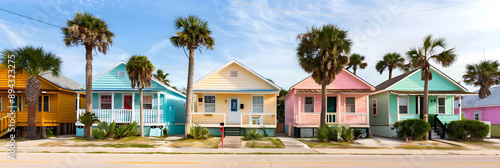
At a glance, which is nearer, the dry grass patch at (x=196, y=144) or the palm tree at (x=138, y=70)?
the dry grass patch at (x=196, y=144)

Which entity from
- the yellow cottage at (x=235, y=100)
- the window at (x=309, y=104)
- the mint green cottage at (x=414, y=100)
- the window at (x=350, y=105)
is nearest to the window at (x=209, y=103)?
the yellow cottage at (x=235, y=100)

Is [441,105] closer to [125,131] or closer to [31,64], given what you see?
[125,131]

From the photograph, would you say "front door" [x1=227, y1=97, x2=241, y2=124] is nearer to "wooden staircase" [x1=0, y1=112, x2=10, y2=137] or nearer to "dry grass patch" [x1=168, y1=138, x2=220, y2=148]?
"dry grass patch" [x1=168, y1=138, x2=220, y2=148]

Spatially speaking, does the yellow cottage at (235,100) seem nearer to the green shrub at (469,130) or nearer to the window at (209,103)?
the window at (209,103)

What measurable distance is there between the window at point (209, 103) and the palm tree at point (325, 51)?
7589 millimetres

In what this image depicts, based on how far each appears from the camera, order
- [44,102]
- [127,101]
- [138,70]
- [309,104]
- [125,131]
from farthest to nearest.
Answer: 1. [309,104]
2. [44,102]
3. [127,101]
4. [138,70]
5. [125,131]

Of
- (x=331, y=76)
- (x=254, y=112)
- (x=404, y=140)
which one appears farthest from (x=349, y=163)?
(x=254, y=112)

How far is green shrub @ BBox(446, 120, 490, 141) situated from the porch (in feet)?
37.1

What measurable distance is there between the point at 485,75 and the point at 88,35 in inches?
1173

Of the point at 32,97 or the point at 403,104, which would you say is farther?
the point at 403,104

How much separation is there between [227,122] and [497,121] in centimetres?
2532

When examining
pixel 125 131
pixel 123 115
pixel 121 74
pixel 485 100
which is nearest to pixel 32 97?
pixel 123 115

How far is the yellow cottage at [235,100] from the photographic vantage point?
77.3 feet

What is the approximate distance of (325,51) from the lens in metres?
19.7
